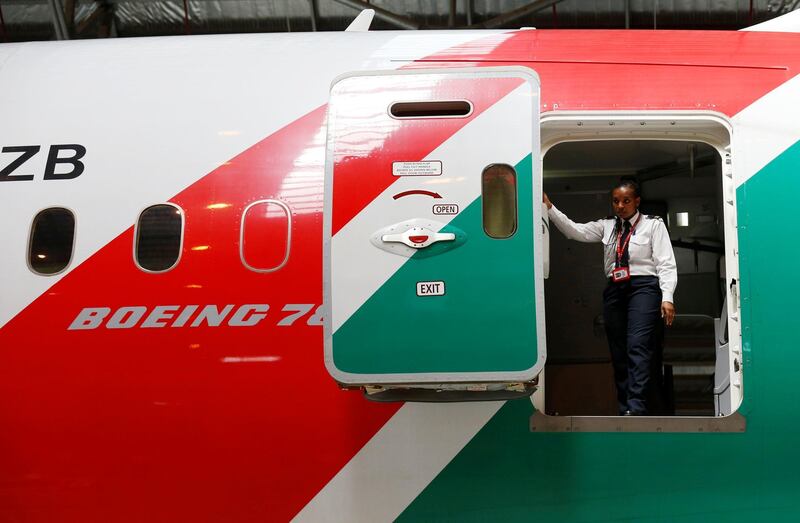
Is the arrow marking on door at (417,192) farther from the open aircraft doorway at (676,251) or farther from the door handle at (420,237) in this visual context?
the open aircraft doorway at (676,251)

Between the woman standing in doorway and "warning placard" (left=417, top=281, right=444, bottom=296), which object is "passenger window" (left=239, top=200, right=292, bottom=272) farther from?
the woman standing in doorway

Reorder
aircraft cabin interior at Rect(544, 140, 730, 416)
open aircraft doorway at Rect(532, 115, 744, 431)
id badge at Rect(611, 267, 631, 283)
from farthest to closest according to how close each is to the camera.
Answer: aircraft cabin interior at Rect(544, 140, 730, 416)
id badge at Rect(611, 267, 631, 283)
open aircraft doorway at Rect(532, 115, 744, 431)

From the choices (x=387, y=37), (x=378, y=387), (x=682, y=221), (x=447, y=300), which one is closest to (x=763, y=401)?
(x=447, y=300)

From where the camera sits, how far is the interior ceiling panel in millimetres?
9633

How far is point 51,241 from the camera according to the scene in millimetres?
3506

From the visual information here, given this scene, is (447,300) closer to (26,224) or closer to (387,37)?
(387,37)

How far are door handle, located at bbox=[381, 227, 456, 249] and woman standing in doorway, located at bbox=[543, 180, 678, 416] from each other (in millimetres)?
1064

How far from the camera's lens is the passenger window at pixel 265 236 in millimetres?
3385

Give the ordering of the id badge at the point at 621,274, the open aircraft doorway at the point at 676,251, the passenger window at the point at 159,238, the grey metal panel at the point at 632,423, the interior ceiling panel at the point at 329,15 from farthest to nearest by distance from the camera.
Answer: the interior ceiling panel at the point at 329,15
the id badge at the point at 621,274
the open aircraft doorway at the point at 676,251
the passenger window at the point at 159,238
the grey metal panel at the point at 632,423

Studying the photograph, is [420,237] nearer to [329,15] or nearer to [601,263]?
[601,263]

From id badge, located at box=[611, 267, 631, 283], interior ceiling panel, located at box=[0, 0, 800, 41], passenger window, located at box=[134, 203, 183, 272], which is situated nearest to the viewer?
passenger window, located at box=[134, 203, 183, 272]

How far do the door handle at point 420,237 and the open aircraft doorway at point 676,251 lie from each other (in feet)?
3.12

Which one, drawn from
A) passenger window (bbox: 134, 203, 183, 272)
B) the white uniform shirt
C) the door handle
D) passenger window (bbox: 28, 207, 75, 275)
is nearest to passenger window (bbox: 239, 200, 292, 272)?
passenger window (bbox: 134, 203, 183, 272)

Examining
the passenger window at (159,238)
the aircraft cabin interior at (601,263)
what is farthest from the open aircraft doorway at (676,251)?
the passenger window at (159,238)
